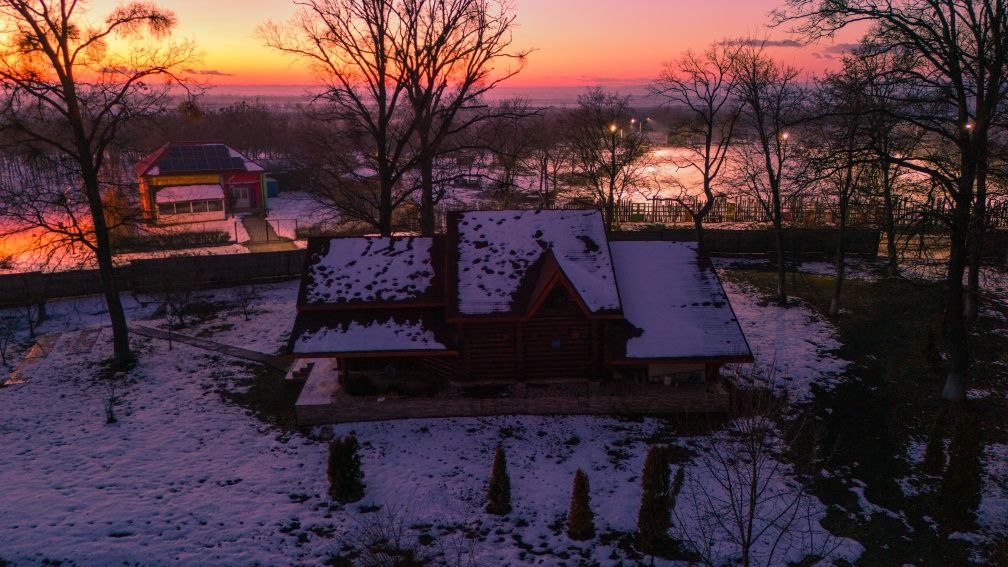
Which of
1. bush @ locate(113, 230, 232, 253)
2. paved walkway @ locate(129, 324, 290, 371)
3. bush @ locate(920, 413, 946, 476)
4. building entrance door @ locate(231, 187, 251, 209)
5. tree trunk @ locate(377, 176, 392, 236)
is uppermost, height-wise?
building entrance door @ locate(231, 187, 251, 209)

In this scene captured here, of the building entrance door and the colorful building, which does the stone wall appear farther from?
the building entrance door

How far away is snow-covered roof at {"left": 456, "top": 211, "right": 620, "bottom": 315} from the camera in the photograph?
18.3 m

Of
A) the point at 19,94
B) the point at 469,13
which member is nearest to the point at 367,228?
the point at 469,13

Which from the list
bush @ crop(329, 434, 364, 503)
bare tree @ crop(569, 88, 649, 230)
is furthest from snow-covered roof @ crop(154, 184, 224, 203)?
bush @ crop(329, 434, 364, 503)

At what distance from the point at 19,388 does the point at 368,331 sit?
38.6 feet

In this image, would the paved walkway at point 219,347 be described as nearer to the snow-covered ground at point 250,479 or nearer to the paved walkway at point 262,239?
the snow-covered ground at point 250,479

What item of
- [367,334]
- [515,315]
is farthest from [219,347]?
[515,315]

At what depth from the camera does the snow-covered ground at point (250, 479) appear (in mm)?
12328

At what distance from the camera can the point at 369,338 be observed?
18141 millimetres

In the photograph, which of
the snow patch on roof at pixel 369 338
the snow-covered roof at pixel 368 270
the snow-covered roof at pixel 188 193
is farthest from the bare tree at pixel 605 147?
the snow-covered roof at pixel 188 193

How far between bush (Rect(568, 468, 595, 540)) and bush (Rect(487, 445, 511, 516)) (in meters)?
1.57

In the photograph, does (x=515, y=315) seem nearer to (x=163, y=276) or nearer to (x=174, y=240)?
(x=163, y=276)

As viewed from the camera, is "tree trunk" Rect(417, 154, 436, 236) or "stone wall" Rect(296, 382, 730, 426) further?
"tree trunk" Rect(417, 154, 436, 236)

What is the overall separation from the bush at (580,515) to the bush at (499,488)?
1567mm
